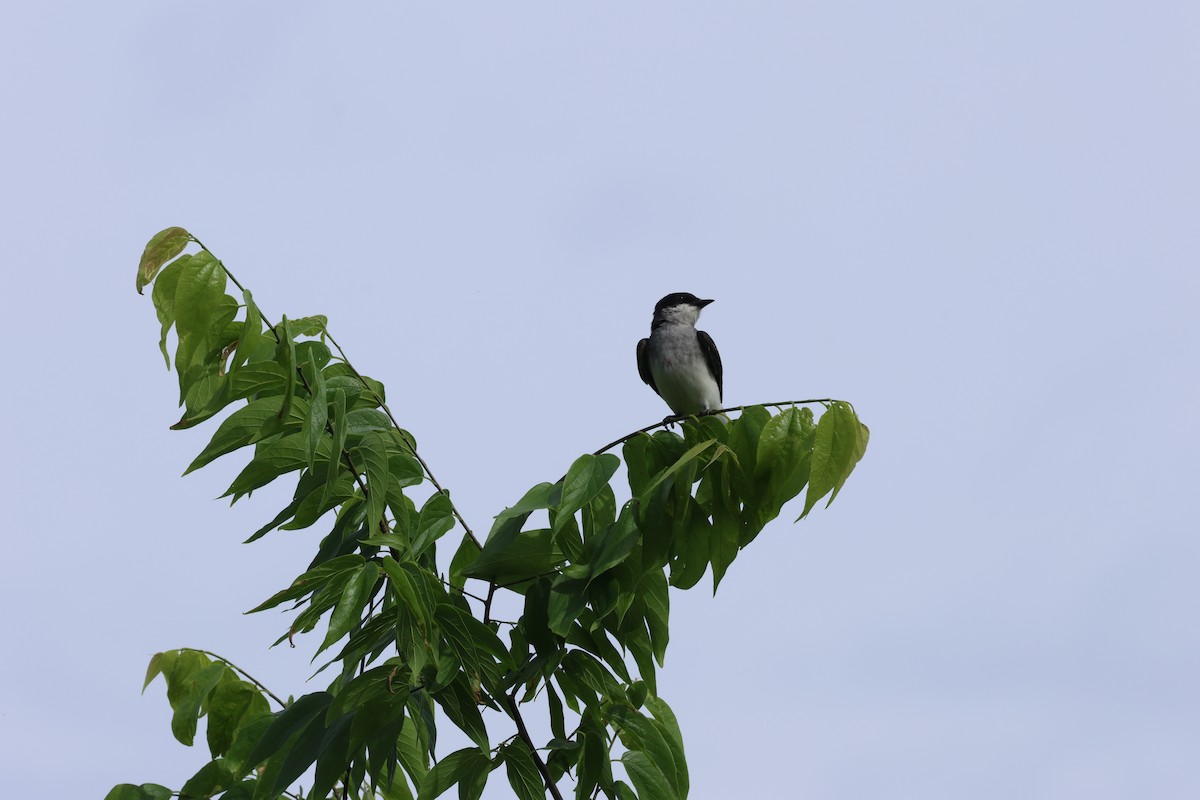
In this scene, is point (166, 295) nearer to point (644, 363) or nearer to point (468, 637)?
point (468, 637)

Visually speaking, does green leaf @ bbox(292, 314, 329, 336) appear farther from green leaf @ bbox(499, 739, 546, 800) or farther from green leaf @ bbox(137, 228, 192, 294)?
green leaf @ bbox(499, 739, 546, 800)

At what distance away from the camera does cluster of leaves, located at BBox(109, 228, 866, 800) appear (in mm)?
3598

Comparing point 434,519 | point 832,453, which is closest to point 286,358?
point 434,519

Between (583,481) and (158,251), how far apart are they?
165 cm

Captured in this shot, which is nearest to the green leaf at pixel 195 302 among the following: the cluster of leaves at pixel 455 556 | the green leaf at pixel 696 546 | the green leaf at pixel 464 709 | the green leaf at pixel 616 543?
the cluster of leaves at pixel 455 556

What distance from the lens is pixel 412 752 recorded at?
182 inches

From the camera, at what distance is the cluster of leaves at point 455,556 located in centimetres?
360

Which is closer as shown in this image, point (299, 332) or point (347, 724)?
point (347, 724)

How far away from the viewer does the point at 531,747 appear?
3.88 metres

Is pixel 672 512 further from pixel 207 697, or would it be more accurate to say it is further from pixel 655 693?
pixel 207 697

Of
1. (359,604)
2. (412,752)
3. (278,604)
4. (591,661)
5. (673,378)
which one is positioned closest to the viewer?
(359,604)

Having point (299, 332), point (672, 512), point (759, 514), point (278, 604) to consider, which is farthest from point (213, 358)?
point (759, 514)

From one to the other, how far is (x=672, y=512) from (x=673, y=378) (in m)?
4.92

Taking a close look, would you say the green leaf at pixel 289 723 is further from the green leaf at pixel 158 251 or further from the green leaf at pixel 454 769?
the green leaf at pixel 158 251
